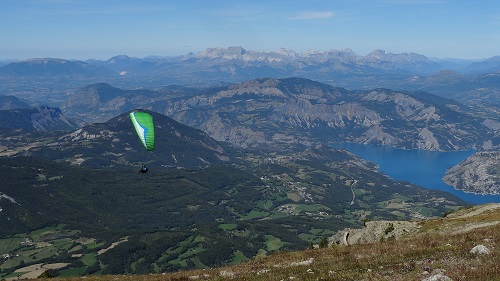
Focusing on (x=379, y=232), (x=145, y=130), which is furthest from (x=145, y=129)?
(x=379, y=232)

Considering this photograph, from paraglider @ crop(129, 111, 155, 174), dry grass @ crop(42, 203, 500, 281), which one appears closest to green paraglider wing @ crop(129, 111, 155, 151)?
paraglider @ crop(129, 111, 155, 174)

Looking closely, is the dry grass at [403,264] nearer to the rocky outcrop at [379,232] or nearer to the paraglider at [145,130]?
the rocky outcrop at [379,232]

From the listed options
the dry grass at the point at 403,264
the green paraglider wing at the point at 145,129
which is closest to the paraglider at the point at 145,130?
the green paraglider wing at the point at 145,129

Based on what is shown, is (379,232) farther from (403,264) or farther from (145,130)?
(145,130)

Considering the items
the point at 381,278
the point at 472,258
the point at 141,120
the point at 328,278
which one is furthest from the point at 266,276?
the point at 141,120

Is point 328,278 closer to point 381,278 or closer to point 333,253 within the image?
point 381,278

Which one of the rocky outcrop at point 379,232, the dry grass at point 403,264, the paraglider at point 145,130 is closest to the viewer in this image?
the dry grass at point 403,264

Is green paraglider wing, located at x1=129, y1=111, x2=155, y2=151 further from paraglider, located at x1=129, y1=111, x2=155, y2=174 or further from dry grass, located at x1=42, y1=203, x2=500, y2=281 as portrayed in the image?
dry grass, located at x1=42, y1=203, x2=500, y2=281
